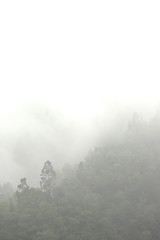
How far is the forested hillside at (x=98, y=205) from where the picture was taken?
102625 mm

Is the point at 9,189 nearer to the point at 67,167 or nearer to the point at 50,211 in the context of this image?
the point at 67,167

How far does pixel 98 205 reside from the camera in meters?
123

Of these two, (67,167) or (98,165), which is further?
(67,167)

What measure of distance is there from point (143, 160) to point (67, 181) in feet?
Answer: 148

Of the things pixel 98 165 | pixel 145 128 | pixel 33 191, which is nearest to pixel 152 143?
pixel 145 128

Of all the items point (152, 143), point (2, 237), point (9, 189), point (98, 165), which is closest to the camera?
point (2, 237)

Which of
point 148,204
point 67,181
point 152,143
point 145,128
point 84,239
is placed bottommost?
point 84,239

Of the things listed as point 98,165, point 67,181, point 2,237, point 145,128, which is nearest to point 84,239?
point 2,237

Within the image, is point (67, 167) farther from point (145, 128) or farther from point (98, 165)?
point (145, 128)

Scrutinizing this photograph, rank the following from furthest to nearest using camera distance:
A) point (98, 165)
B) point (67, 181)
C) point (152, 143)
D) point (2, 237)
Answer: point (152, 143) → point (98, 165) → point (67, 181) → point (2, 237)

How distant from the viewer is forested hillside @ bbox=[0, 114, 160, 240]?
103 meters

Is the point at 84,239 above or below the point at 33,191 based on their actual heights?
below

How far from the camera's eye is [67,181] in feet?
477

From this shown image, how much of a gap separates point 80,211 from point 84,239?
60.7 ft
